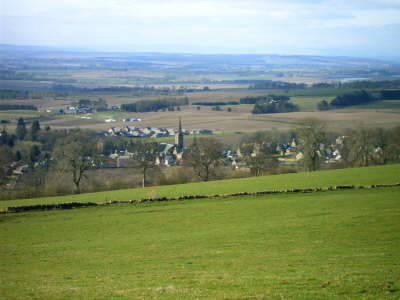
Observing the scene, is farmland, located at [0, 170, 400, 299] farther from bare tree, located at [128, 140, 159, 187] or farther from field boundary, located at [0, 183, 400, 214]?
bare tree, located at [128, 140, 159, 187]

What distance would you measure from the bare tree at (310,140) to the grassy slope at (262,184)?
1239cm

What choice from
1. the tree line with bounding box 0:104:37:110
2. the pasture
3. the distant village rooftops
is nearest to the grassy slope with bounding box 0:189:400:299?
the pasture

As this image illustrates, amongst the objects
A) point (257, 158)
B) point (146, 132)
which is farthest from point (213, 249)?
point (146, 132)

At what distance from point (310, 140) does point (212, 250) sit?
128 ft

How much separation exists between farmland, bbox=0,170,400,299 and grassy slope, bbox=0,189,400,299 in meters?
0.04

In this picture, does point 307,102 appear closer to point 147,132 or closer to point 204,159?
point 147,132

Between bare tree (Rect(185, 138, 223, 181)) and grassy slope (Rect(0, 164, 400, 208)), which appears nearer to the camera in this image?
grassy slope (Rect(0, 164, 400, 208))

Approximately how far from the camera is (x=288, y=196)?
3391cm

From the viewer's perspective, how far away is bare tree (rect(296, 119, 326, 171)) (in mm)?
55656

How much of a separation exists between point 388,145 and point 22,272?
5161 cm

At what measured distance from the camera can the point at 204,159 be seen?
5453cm

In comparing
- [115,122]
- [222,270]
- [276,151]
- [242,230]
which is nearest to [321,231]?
[242,230]

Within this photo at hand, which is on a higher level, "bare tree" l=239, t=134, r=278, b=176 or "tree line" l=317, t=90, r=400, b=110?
"tree line" l=317, t=90, r=400, b=110

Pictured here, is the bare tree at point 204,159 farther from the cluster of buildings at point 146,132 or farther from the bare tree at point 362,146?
the cluster of buildings at point 146,132
